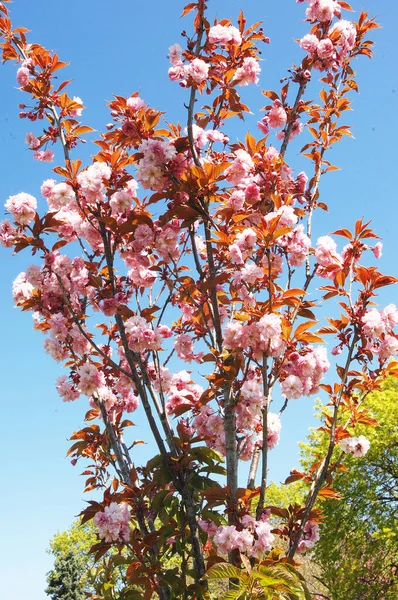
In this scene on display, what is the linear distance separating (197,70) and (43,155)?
1.35 metres

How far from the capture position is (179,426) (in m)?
3.30

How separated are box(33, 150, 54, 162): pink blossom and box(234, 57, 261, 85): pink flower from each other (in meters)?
1.42

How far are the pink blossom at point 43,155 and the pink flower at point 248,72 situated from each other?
1423 millimetres

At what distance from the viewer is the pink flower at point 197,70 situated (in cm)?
328

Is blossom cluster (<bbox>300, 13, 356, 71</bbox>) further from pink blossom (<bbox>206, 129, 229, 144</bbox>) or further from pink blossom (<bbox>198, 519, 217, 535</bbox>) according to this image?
pink blossom (<bbox>198, 519, 217, 535</bbox>)

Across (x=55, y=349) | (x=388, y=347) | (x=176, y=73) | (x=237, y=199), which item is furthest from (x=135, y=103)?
(x=388, y=347)

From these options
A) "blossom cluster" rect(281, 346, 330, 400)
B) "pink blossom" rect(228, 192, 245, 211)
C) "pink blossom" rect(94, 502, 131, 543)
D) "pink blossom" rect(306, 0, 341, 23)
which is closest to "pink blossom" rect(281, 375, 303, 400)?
"blossom cluster" rect(281, 346, 330, 400)

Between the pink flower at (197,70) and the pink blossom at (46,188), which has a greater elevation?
the pink flower at (197,70)

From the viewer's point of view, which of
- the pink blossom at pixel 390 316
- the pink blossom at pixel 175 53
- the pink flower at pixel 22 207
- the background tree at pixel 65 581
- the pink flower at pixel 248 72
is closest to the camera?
the pink blossom at pixel 390 316

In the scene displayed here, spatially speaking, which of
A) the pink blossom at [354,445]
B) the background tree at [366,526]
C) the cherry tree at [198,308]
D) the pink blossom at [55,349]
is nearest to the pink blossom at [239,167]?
the cherry tree at [198,308]

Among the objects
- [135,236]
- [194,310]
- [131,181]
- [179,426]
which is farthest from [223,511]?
[131,181]

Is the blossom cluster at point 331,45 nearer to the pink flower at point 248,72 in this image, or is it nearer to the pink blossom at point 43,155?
the pink flower at point 248,72

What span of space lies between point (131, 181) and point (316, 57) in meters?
1.73

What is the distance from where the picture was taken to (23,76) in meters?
3.72
